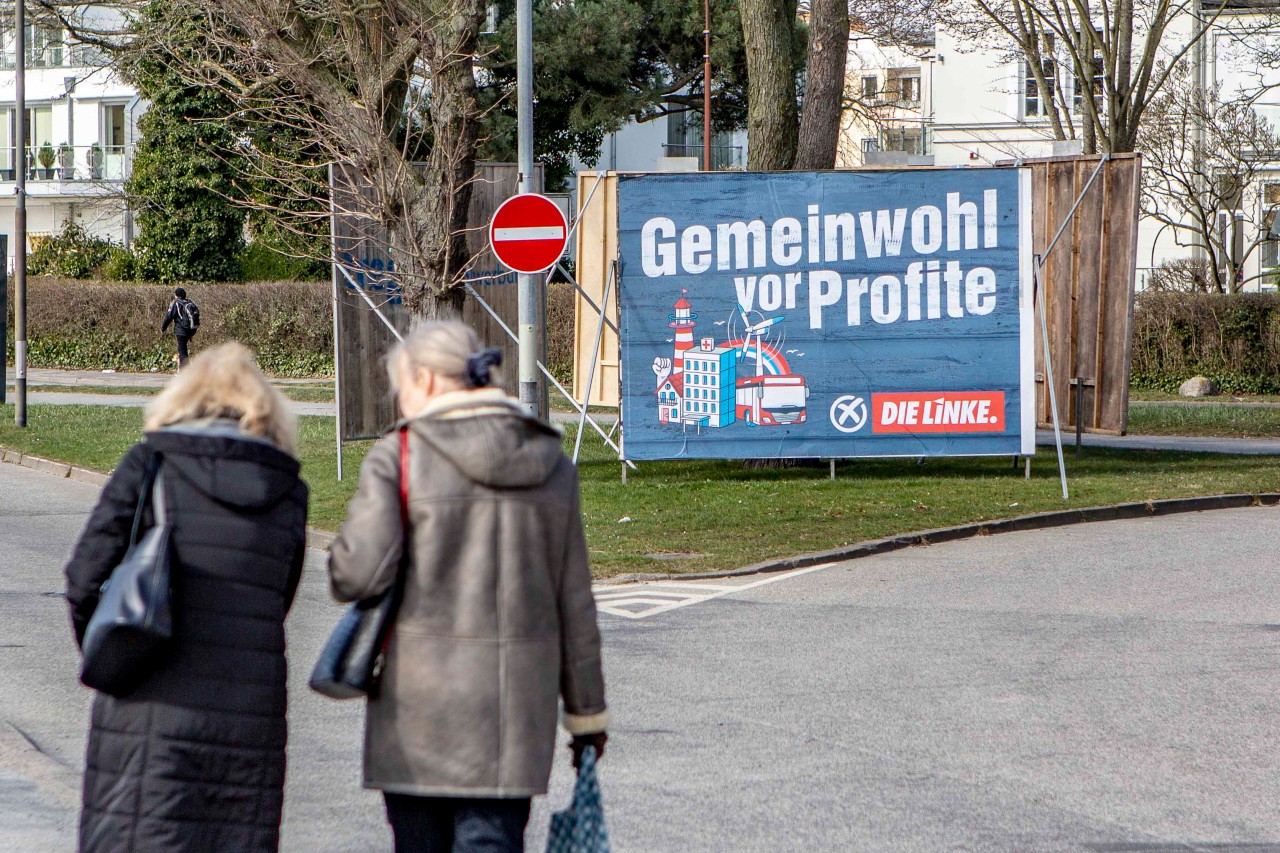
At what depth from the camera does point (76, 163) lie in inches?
2147

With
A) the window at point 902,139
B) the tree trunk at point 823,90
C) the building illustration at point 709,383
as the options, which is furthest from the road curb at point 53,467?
the window at point 902,139

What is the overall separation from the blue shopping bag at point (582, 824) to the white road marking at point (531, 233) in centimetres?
901

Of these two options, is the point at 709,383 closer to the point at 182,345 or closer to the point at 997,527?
the point at 997,527

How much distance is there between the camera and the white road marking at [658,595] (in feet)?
29.8

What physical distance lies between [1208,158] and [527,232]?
2354 centimetres

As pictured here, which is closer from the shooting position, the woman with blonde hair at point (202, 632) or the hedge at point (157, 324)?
the woman with blonde hair at point (202, 632)

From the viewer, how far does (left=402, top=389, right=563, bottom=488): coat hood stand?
3.09m

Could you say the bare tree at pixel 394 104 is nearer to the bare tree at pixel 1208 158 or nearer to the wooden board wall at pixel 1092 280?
the wooden board wall at pixel 1092 280

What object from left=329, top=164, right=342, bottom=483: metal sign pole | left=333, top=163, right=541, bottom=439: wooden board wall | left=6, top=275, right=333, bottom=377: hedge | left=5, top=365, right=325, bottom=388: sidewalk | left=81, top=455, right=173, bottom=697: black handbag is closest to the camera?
left=81, top=455, right=173, bottom=697: black handbag

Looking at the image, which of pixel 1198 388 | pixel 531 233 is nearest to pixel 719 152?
pixel 1198 388

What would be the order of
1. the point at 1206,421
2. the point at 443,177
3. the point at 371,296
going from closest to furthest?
the point at 443,177
the point at 371,296
the point at 1206,421

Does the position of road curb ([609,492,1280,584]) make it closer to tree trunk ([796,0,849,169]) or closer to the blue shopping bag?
tree trunk ([796,0,849,169])

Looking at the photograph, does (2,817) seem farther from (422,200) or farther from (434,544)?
(422,200)

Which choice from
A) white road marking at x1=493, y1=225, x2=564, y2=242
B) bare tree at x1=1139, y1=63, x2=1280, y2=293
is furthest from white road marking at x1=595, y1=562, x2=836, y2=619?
bare tree at x1=1139, y1=63, x2=1280, y2=293
